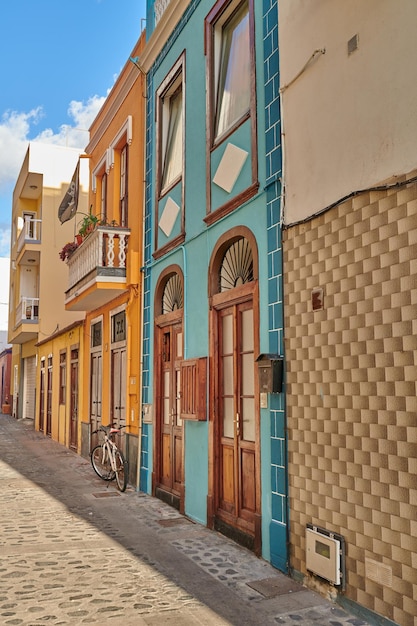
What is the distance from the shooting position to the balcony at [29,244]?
24.0 meters

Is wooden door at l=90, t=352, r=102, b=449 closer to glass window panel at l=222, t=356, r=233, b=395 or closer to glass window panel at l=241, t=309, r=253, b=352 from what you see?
glass window panel at l=222, t=356, r=233, b=395

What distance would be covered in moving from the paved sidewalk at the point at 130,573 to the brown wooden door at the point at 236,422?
38 centimetres

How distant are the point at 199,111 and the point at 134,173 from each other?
3.08 meters

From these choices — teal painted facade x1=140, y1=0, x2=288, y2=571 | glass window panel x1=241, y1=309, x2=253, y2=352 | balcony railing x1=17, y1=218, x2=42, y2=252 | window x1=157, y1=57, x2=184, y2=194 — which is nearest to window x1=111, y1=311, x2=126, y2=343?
teal painted facade x1=140, y1=0, x2=288, y2=571

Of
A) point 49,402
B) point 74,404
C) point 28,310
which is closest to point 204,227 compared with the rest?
point 74,404

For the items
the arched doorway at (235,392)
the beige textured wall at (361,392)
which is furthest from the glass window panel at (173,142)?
the beige textured wall at (361,392)

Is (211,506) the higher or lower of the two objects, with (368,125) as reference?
lower

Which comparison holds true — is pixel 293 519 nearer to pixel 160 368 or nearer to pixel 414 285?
pixel 414 285

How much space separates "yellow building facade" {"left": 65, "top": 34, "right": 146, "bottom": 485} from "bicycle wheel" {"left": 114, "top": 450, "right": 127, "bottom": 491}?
0.62ft

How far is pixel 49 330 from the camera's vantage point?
929 inches

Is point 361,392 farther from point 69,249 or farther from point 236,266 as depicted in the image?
point 69,249

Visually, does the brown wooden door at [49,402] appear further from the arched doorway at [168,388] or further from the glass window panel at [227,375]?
the glass window panel at [227,375]

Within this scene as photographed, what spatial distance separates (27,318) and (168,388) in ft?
53.3

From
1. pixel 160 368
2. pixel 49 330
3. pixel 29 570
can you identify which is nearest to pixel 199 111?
pixel 160 368
